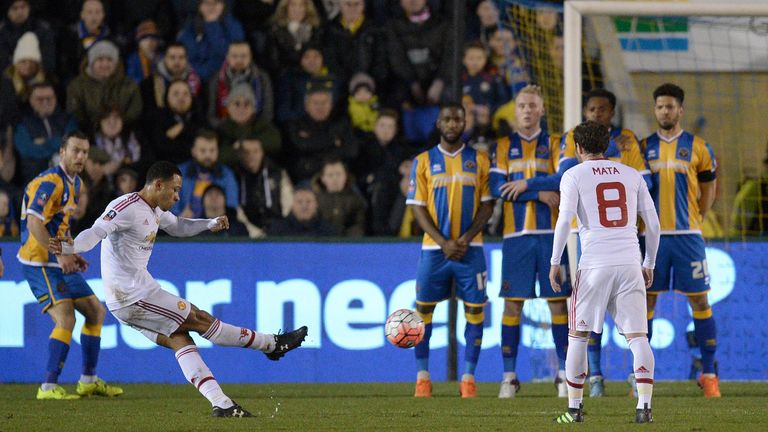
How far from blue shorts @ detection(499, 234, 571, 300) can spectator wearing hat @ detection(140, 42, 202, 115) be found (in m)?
5.59

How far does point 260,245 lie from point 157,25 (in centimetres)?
407

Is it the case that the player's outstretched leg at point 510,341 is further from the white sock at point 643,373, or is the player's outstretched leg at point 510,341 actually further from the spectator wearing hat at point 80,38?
the spectator wearing hat at point 80,38

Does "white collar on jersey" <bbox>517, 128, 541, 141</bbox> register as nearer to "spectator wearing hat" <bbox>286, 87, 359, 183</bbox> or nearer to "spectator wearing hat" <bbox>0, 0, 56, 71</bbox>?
"spectator wearing hat" <bbox>286, 87, 359, 183</bbox>

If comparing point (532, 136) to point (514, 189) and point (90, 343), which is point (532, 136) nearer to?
point (514, 189)

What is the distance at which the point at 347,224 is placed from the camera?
13.8 meters

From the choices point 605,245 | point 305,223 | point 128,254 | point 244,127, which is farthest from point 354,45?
point 605,245

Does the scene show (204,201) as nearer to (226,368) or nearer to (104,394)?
(226,368)

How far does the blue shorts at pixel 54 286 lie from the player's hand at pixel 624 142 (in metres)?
4.45

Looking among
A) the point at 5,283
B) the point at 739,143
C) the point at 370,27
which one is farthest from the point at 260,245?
the point at 739,143

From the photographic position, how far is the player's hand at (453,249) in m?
10.7

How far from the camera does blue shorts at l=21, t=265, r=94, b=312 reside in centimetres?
1092

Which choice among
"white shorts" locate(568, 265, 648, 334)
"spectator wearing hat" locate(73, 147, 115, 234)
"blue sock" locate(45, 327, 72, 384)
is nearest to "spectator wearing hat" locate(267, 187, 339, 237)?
"spectator wearing hat" locate(73, 147, 115, 234)

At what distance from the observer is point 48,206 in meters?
10.7

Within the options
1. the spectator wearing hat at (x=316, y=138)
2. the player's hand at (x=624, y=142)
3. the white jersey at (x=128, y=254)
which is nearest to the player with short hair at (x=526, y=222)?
the player's hand at (x=624, y=142)
